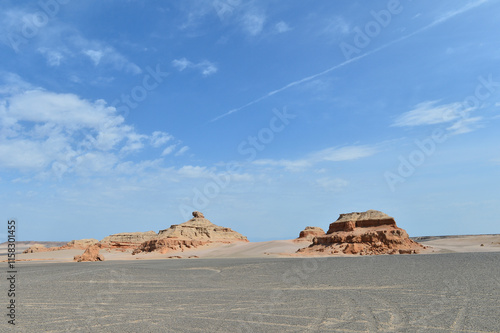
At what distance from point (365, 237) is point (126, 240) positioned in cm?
7339

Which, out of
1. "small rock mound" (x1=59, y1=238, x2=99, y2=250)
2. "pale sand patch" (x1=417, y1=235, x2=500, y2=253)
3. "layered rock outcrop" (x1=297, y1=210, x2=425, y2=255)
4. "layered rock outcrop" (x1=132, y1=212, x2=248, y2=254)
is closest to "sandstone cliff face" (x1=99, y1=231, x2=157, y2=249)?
"small rock mound" (x1=59, y1=238, x2=99, y2=250)

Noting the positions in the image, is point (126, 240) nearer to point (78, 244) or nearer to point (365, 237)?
point (78, 244)

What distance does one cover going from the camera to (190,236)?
81.8 m

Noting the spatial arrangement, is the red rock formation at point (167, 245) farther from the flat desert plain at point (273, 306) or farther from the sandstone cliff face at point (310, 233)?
the flat desert plain at point (273, 306)

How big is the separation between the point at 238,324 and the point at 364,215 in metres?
49.4

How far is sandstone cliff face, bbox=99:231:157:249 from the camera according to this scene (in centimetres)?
9312

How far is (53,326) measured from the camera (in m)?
8.28

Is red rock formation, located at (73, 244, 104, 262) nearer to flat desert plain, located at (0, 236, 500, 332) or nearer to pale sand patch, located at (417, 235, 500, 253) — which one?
flat desert plain, located at (0, 236, 500, 332)

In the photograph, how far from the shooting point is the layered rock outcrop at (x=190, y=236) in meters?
69.7

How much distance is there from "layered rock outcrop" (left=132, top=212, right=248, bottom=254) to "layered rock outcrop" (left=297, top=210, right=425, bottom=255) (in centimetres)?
3005

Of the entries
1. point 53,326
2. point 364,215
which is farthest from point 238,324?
point 364,215

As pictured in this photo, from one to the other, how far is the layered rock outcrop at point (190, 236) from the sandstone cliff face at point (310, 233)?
59.4 ft

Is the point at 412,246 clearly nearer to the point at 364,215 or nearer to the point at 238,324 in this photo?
the point at 364,215

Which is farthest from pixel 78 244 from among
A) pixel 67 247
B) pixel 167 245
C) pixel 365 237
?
pixel 365 237
